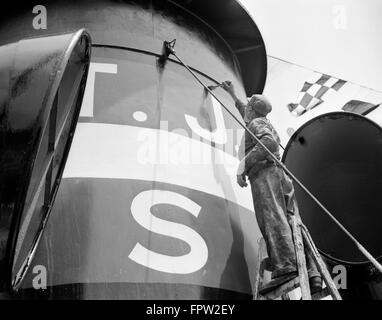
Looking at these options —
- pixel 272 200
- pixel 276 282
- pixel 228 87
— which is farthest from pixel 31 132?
pixel 228 87

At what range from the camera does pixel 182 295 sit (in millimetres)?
4805

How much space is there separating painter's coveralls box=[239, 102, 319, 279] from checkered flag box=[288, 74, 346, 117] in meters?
5.01

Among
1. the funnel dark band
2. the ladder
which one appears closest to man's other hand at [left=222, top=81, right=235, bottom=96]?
the funnel dark band

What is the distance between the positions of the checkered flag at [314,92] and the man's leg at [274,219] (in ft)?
18.1

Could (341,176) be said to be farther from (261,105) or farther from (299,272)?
(299,272)

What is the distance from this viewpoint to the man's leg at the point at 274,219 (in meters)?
4.80

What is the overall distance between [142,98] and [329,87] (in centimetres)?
548

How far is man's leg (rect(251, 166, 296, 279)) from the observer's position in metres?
4.80

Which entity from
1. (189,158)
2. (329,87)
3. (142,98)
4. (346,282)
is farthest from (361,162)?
(329,87)

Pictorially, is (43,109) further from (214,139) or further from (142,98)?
(214,139)

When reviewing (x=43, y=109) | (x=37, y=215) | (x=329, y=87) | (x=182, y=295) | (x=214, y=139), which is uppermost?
(x=329, y=87)

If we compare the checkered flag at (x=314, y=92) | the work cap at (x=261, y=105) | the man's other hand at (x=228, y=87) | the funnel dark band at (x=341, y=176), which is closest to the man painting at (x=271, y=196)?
the work cap at (x=261, y=105)

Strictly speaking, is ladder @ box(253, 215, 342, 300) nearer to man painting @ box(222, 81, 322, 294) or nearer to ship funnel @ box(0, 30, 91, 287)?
man painting @ box(222, 81, 322, 294)

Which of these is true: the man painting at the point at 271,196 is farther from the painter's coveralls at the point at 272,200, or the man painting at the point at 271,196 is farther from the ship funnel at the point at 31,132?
the ship funnel at the point at 31,132
